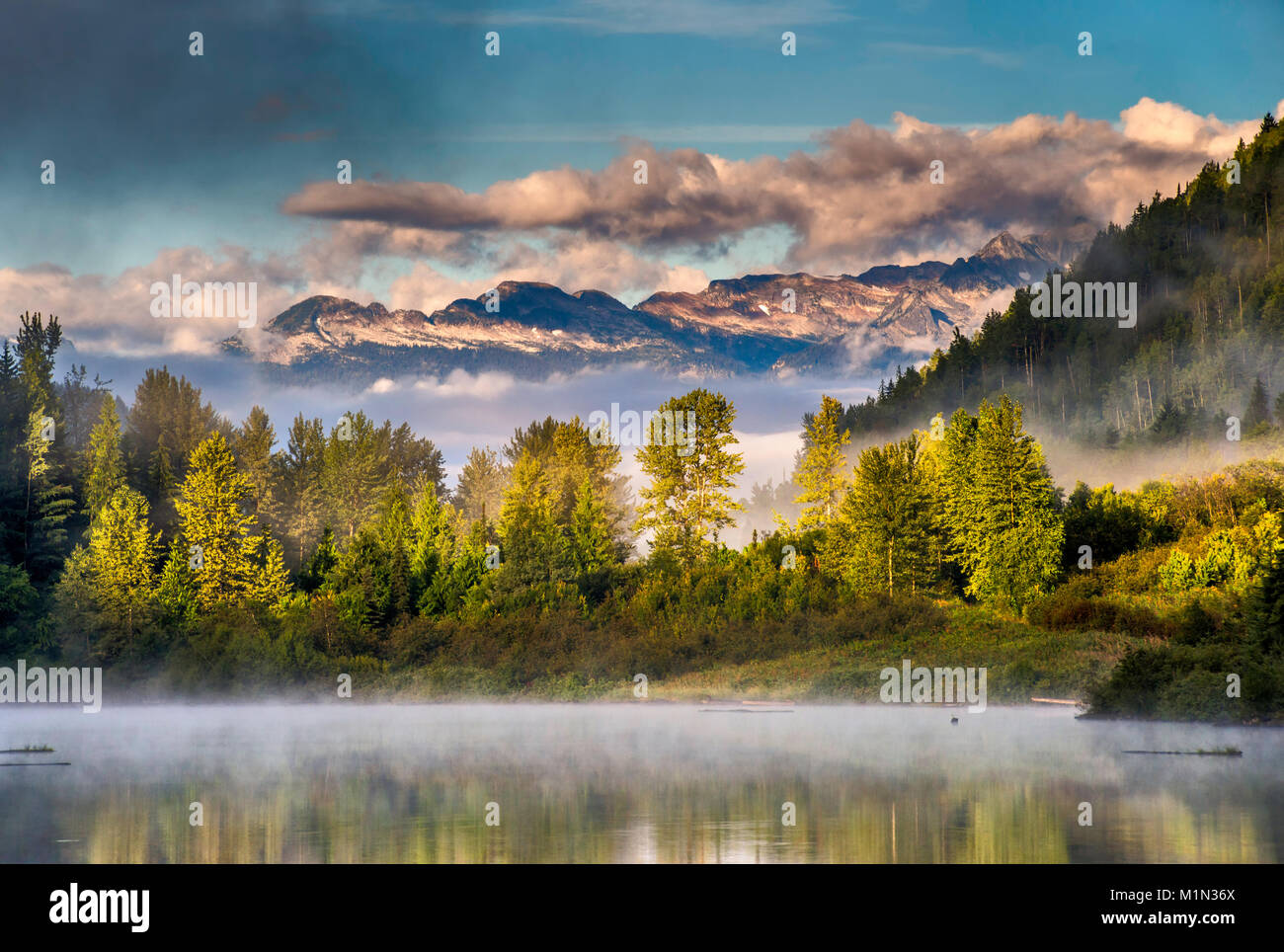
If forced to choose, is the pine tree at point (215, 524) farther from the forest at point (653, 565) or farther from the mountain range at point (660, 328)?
the mountain range at point (660, 328)

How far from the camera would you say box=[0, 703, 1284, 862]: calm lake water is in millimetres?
19250

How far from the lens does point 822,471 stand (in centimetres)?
7869

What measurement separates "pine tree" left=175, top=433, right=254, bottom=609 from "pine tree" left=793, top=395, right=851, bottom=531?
108 ft

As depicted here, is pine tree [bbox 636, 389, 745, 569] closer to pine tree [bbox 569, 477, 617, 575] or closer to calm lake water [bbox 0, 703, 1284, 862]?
pine tree [bbox 569, 477, 617, 575]

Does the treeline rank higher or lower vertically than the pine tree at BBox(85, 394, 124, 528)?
higher

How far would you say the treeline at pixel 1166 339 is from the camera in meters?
92.7

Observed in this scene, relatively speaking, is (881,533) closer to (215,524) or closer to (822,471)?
(822,471)

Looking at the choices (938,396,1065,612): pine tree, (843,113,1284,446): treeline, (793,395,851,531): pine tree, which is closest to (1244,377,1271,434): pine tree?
(843,113,1284,446): treeline

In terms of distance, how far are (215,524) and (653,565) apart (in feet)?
83.0

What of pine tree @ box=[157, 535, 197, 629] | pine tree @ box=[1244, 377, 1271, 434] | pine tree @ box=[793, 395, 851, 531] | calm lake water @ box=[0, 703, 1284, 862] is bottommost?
calm lake water @ box=[0, 703, 1284, 862]

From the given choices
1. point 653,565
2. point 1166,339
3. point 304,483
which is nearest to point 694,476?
point 653,565

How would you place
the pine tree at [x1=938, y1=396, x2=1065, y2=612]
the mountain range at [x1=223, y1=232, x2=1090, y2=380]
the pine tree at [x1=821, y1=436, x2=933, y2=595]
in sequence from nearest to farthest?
1. the pine tree at [x1=938, y1=396, x2=1065, y2=612]
2. the pine tree at [x1=821, y1=436, x2=933, y2=595]
3. the mountain range at [x1=223, y1=232, x2=1090, y2=380]

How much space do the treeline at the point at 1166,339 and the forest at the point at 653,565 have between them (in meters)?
0.62

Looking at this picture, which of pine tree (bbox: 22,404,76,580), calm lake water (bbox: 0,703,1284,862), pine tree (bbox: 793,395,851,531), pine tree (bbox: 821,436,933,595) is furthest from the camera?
pine tree (bbox: 793,395,851,531)
